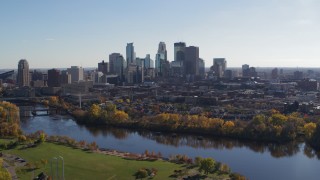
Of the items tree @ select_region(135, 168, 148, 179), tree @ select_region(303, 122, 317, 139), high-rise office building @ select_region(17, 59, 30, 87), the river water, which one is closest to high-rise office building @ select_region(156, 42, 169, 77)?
high-rise office building @ select_region(17, 59, 30, 87)

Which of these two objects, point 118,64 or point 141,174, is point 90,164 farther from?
point 118,64

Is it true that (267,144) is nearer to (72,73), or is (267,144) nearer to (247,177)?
(247,177)

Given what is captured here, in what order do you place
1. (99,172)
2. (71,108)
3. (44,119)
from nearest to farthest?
(99,172), (44,119), (71,108)

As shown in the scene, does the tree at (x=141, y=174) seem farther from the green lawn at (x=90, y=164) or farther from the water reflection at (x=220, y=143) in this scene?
the water reflection at (x=220, y=143)

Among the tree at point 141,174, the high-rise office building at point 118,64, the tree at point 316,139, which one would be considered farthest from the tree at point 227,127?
the high-rise office building at point 118,64

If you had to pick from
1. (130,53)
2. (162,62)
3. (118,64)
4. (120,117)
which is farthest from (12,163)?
(130,53)

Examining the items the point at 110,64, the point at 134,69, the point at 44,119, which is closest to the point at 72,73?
the point at 134,69

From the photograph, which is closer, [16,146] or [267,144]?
[16,146]

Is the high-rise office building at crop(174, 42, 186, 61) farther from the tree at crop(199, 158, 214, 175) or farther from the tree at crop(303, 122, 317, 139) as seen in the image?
the tree at crop(199, 158, 214, 175)
